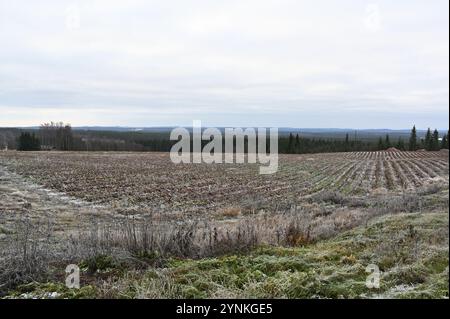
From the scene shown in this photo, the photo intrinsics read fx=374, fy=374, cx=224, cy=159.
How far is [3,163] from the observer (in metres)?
37.5

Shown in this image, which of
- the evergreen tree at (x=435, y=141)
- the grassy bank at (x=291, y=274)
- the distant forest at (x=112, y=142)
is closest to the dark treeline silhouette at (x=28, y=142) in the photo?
the distant forest at (x=112, y=142)

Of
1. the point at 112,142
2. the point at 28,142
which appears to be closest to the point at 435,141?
the point at 28,142

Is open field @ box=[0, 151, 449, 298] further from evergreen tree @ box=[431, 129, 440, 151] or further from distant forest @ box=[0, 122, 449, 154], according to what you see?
distant forest @ box=[0, 122, 449, 154]

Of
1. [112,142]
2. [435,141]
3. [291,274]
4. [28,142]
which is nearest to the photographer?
→ [291,274]

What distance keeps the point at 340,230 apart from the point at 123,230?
14.1 ft

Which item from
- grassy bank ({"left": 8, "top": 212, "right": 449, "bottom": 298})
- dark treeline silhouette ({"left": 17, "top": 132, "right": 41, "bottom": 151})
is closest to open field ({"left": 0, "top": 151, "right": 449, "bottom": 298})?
grassy bank ({"left": 8, "top": 212, "right": 449, "bottom": 298})

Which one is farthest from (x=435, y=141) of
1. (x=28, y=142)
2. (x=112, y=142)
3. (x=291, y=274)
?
(x=112, y=142)

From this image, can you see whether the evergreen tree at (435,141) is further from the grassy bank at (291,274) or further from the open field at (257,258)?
the grassy bank at (291,274)

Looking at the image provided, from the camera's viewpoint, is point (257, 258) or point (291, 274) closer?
point (291, 274)

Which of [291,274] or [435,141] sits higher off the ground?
[435,141]

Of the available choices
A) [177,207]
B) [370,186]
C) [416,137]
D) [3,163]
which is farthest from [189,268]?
[3,163]

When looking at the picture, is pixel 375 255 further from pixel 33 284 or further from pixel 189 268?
pixel 33 284

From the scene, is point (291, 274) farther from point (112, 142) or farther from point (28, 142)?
point (112, 142)

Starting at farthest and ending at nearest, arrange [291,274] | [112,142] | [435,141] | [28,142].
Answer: [112,142] → [28,142] → [435,141] → [291,274]
